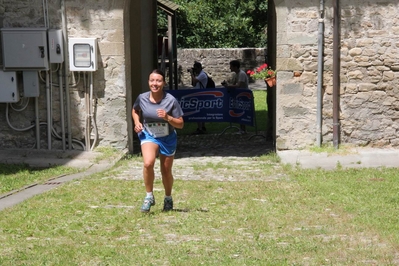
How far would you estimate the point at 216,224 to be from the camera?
7.30 m

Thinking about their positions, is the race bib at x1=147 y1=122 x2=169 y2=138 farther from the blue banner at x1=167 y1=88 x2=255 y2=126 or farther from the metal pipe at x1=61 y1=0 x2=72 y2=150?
the blue banner at x1=167 y1=88 x2=255 y2=126

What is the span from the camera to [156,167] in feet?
36.4

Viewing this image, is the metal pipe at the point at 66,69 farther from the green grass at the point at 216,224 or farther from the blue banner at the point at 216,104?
the blue banner at the point at 216,104

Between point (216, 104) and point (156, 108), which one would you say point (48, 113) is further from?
point (156, 108)

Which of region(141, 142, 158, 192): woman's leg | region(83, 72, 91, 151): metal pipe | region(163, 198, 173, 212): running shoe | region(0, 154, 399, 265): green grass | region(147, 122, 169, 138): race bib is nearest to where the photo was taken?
region(0, 154, 399, 265): green grass

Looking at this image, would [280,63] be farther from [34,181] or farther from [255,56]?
[255,56]

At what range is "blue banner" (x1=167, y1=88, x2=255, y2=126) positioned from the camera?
15156mm

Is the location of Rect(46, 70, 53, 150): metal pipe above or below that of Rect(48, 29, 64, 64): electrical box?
below

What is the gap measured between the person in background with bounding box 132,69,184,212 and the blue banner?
24.5 feet

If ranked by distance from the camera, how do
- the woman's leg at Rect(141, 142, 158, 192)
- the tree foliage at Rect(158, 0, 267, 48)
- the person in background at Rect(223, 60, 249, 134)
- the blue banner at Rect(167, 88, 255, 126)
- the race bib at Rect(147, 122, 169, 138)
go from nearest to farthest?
the woman's leg at Rect(141, 142, 158, 192) < the race bib at Rect(147, 122, 169, 138) < the blue banner at Rect(167, 88, 255, 126) < the person in background at Rect(223, 60, 249, 134) < the tree foliage at Rect(158, 0, 267, 48)

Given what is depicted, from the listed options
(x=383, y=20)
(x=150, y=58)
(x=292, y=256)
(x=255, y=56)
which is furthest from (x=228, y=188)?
(x=255, y=56)

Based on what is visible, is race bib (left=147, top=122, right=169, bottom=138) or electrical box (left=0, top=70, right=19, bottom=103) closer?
race bib (left=147, top=122, right=169, bottom=138)

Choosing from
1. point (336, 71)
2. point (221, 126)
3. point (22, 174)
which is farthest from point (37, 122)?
point (221, 126)

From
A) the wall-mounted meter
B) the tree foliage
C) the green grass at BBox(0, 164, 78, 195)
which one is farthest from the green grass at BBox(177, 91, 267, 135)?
the tree foliage
